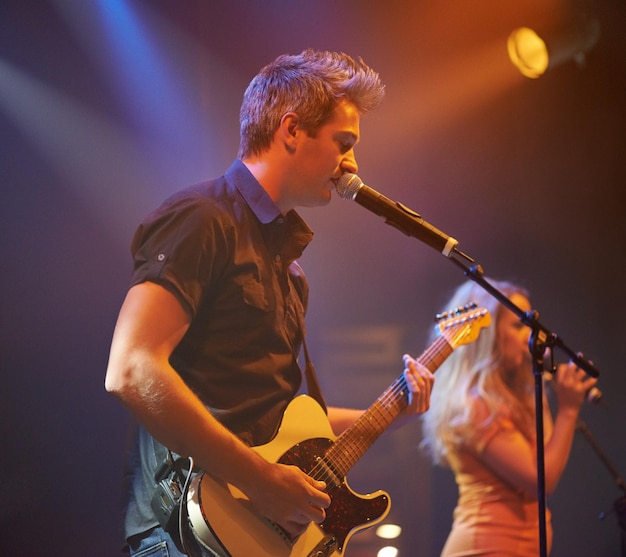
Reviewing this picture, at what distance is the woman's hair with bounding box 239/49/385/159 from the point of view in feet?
6.71

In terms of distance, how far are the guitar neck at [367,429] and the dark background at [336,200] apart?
1154 millimetres

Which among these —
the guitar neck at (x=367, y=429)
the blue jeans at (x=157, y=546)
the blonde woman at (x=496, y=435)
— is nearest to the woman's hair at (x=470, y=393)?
the blonde woman at (x=496, y=435)

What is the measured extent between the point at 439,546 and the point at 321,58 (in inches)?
118

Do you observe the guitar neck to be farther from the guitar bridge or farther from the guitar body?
the guitar bridge

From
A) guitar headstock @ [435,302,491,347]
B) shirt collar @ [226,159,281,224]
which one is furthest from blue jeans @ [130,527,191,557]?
guitar headstock @ [435,302,491,347]

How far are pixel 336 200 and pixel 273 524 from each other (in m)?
2.38

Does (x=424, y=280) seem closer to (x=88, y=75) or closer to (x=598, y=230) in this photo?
(x=598, y=230)

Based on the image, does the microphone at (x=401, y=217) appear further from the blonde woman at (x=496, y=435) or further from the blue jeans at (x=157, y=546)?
the blonde woman at (x=496, y=435)

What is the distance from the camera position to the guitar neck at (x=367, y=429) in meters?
1.92

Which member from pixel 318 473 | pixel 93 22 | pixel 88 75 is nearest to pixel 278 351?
pixel 318 473

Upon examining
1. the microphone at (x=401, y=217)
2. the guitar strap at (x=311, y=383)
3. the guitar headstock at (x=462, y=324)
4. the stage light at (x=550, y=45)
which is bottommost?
the guitar strap at (x=311, y=383)

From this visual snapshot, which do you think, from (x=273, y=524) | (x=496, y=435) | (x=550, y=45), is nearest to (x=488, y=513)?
(x=496, y=435)

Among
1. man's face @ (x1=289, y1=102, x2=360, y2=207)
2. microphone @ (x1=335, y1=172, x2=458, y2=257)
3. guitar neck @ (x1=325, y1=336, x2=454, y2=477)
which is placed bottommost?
guitar neck @ (x1=325, y1=336, x2=454, y2=477)

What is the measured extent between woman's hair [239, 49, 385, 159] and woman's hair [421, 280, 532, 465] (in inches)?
60.1
